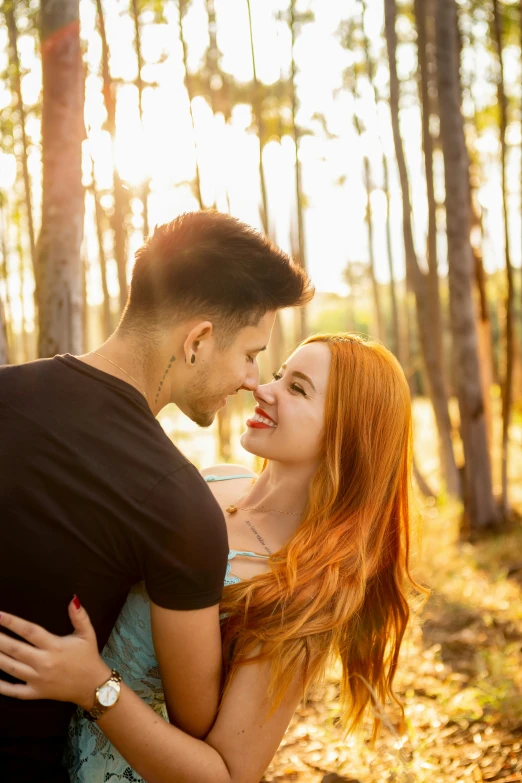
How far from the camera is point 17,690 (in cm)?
161

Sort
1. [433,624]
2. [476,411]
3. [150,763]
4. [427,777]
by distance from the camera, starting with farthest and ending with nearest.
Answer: [476,411] → [433,624] → [427,777] → [150,763]

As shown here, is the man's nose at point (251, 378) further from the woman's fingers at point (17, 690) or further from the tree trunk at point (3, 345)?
the tree trunk at point (3, 345)

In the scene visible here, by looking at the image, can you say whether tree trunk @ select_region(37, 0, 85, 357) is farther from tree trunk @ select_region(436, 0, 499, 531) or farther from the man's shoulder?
tree trunk @ select_region(436, 0, 499, 531)

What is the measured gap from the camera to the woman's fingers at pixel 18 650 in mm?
1606

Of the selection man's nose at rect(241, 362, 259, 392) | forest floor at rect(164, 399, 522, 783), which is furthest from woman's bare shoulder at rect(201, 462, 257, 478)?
man's nose at rect(241, 362, 259, 392)

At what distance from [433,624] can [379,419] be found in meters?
3.06

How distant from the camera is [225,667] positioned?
2.05 metres

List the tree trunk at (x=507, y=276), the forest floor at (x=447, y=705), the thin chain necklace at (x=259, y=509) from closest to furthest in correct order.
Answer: the thin chain necklace at (x=259, y=509)
the forest floor at (x=447, y=705)
the tree trunk at (x=507, y=276)

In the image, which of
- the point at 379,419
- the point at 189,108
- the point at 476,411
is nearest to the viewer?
the point at 379,419

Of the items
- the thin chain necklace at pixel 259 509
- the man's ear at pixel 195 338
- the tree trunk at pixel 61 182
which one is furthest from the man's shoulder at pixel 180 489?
the tree trunk at pixel 61 182

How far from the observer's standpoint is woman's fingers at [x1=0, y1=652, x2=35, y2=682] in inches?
62.8

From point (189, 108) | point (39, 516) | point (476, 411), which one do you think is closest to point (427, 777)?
point (39, 516)

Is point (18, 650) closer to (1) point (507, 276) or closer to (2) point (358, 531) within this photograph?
(2) point (358, 531)

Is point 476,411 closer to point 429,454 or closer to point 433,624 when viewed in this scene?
point 433,624
